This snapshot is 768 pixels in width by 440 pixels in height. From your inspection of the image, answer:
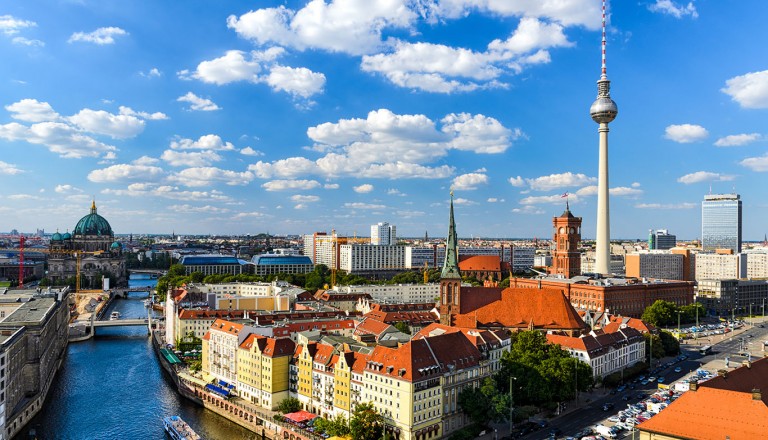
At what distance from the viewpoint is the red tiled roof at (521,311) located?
249ft

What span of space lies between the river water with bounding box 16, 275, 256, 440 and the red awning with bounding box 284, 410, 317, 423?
4232mm

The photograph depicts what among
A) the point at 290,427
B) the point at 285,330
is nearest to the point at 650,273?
the point at 285,330

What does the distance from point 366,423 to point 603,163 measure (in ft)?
311

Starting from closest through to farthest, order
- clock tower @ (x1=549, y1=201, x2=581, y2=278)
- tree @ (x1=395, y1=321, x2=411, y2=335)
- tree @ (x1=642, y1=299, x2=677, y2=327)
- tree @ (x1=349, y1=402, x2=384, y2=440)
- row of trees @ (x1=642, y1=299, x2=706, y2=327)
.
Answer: tree @ (x1=349, y1=402, x2=384, y2=440)
tree @ (x1=395, y1=321, x2=411, y2=335)
tree @ (x1=642, y1=299, x2=677, y2=327)
row of trees @ (x1=642, y1=299, x2=706, y2=327)
clock tower @ (x1=549, y1=201, x2=581, y2=278)

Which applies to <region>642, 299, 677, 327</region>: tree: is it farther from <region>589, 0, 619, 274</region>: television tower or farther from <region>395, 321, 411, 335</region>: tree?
<region>395, 321, 411, 335</region>: tree

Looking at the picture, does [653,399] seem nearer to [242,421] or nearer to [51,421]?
[242,421]

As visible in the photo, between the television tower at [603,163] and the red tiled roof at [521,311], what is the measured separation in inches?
2087

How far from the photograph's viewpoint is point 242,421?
5822 cm

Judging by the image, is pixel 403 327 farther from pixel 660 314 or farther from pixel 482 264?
pixel 482 264

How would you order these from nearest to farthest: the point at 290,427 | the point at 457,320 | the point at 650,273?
the point at 290,427 → the point at 457,320 → the point at 650,273

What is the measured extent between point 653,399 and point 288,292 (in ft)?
228

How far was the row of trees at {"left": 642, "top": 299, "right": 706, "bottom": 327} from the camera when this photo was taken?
10125 centimetres

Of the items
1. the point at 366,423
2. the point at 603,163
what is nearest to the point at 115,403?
the point at 366,423

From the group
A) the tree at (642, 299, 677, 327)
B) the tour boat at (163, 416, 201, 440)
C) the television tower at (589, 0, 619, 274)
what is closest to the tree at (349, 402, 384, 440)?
the tour boat at (163, 416, 201, 440)
